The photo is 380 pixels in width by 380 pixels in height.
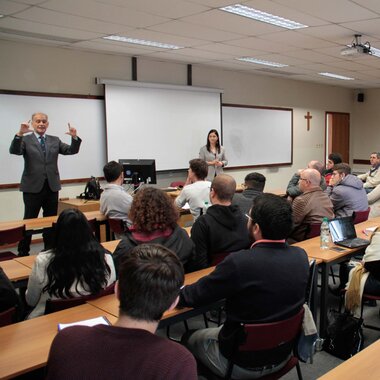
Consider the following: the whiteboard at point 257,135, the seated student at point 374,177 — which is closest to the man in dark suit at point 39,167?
the whiteboard at point 257,135

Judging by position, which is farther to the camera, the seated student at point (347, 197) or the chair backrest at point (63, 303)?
the seated student at point (347, 197)

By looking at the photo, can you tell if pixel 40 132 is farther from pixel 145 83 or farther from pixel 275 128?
pixel 275 128

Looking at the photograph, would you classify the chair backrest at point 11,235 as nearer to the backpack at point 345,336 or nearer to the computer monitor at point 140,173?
the computer monitor at point 140,173

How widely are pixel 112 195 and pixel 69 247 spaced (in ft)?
6.39

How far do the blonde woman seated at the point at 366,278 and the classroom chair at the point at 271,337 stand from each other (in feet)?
3.57

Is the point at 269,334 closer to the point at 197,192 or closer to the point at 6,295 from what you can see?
the point at 6,295

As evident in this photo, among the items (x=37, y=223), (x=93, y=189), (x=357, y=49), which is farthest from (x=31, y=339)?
(x=357, y=49)

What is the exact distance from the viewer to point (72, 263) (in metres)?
2.13

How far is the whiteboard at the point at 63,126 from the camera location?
563 cm

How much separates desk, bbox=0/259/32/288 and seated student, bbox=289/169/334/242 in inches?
91.5

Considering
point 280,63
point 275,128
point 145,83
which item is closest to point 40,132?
point 145,83

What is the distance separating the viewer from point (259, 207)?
202 centimetres

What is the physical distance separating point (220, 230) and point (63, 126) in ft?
13.4

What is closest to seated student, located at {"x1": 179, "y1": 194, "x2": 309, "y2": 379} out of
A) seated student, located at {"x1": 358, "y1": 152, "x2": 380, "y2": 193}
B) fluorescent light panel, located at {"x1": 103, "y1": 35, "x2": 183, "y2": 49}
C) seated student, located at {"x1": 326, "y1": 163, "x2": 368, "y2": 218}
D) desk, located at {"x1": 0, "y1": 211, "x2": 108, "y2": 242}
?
desk, located at {"x1": 0, "y1": 211, "x2": 108, "y2": 242}
